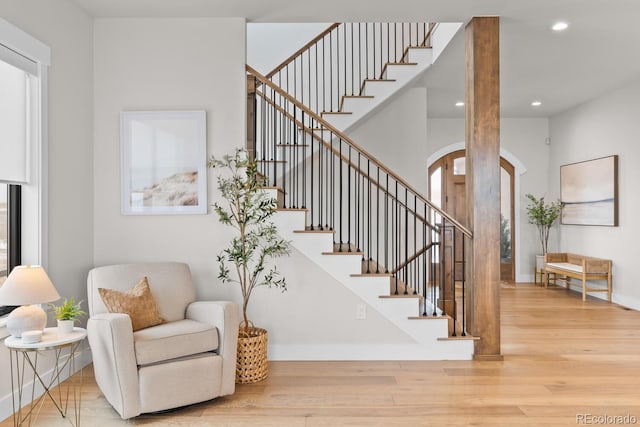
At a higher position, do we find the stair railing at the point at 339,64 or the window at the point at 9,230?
the stair railing at the point at 339,64

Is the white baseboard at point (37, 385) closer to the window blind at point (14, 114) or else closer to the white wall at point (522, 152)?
the window blind at point (14, 114)

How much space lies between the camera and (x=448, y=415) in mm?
3053

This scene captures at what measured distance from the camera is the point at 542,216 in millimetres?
8312

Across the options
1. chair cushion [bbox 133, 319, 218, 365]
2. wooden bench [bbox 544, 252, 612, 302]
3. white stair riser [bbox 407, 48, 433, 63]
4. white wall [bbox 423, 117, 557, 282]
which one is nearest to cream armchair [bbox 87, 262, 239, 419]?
chair cushion [bbox 133, 319, 218, 365]

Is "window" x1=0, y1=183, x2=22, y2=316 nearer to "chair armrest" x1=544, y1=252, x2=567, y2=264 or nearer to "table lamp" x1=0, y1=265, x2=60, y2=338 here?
"table lamp" x1=0, y1=265, x2=60, y2=338

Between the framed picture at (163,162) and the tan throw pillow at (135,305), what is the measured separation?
979mm

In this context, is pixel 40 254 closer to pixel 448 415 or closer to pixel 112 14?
pixel 112 14

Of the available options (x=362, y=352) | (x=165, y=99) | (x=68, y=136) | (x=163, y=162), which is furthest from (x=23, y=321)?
(x=362, y=352)

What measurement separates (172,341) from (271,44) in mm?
4902

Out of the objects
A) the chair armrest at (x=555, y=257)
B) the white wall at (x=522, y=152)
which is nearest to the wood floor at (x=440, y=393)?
the chair armrest at (x=555, y=257)

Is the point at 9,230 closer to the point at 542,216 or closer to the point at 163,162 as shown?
the point at 163,162

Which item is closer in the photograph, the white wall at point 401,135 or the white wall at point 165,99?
the white wall at point 165,99

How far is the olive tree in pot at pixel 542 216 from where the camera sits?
8.30 meters

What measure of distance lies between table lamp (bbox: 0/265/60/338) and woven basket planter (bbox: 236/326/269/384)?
4.55ft
